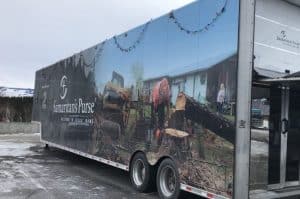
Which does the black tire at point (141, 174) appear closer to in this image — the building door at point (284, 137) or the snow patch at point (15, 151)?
the building door at point (284, 137)

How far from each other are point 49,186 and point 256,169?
4.69 m

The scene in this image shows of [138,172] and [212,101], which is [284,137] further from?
[138,172]

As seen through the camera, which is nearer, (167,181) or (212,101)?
(212,101)

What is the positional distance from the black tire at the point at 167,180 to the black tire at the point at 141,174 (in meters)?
0.41

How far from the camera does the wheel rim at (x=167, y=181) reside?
27.2 ft

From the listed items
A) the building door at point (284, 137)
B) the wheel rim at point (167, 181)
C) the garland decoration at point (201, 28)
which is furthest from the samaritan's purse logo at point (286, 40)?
the wheel rim at point (167, 181)

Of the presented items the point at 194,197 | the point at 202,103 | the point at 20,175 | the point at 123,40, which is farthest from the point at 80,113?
the point at 202,103

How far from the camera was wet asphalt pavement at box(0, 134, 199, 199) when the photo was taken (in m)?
9.35

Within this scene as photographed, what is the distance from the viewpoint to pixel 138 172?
9.52 meters

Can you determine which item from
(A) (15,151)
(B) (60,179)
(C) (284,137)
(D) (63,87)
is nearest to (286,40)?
(C) (284,137)

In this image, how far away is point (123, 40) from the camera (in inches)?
407

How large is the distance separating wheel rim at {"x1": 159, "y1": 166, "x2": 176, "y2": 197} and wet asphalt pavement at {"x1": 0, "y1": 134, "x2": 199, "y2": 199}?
0.27 metres

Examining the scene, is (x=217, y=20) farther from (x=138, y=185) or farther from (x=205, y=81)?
(x=138, y=185)

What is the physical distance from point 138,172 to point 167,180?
116 cm
